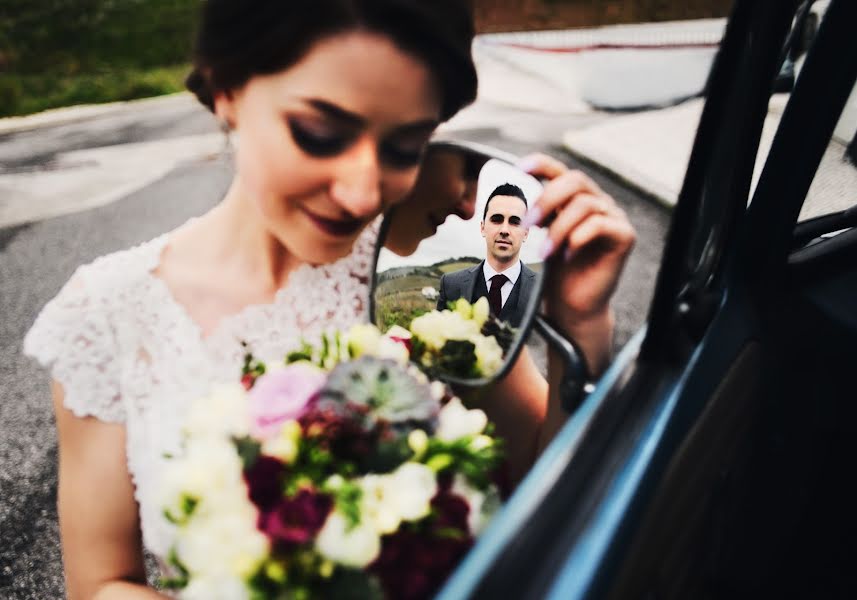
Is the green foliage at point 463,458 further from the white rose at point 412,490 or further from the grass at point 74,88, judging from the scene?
the grass at point 74,88

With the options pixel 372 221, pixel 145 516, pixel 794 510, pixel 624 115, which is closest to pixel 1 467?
pixel 145 516

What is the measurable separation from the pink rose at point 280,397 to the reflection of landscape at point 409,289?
23 cm

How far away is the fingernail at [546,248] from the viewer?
3.04ft

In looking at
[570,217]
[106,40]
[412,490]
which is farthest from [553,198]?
[106,40]

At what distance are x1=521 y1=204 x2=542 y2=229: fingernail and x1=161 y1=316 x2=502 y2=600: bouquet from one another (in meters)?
0.28

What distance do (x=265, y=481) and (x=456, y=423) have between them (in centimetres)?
24

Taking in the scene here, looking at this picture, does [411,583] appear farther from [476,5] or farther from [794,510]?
[794,510]

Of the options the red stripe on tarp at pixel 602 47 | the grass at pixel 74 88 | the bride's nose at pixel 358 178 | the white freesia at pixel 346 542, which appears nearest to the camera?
the white freesia at pixel 346 542

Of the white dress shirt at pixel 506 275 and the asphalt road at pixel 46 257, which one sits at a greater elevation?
the white dress shirt at pixel 506 275

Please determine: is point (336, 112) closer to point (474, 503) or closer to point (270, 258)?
point (270, 258)

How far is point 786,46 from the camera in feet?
3.64

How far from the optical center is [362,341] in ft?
2.83

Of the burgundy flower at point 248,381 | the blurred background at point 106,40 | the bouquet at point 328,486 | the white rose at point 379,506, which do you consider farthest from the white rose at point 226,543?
the blurred background at point 106,40

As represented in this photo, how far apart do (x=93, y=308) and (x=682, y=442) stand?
1029 millimetres
